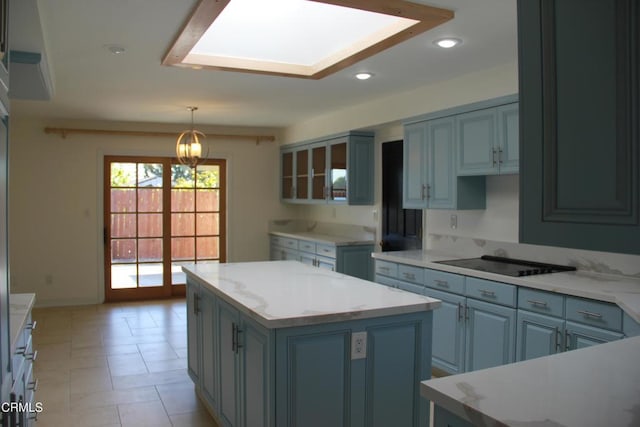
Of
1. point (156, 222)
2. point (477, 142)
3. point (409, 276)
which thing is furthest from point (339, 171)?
point (156, 222)

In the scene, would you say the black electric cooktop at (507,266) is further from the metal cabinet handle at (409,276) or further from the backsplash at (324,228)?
the backsplash at (324,228)

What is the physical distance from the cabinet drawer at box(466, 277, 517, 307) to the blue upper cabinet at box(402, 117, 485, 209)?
0.83 meters

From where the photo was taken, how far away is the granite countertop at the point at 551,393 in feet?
4.03

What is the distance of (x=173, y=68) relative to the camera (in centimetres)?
401

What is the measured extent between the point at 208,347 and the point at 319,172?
3.51 m

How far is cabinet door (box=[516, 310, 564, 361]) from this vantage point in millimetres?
2979

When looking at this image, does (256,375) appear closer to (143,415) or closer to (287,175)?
(143,415)

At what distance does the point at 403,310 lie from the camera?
7.88 ft

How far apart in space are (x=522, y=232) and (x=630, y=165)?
32cm

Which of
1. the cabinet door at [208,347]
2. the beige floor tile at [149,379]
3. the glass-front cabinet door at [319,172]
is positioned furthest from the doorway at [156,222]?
the cabinet door at [208,347]

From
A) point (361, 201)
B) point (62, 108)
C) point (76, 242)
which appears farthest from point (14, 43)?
point (76, 242)

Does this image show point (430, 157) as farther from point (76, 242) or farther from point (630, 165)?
point (76, 242)

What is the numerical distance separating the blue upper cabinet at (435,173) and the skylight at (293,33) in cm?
102

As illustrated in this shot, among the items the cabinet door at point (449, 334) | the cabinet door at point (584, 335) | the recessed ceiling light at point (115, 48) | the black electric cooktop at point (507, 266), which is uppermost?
the recessed ceiling light at point (115, 48)
